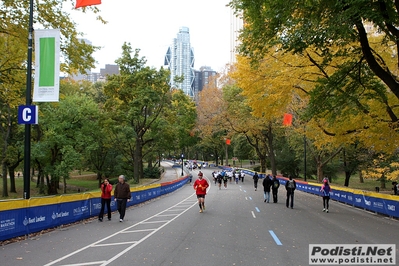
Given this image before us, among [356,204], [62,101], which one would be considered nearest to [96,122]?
[62,101]

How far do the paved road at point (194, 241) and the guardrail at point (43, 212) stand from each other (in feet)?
1.57

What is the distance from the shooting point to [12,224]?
384 inches

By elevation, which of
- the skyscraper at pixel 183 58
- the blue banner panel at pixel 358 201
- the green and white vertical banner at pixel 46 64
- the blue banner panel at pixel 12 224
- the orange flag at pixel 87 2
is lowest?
the blue banner panel at pixel 358 201

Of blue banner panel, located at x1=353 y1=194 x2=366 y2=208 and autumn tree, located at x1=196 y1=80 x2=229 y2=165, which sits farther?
autumn tree, located at x1=196 y1=80 x2=229 y2=165

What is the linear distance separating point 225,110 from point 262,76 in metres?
29.4

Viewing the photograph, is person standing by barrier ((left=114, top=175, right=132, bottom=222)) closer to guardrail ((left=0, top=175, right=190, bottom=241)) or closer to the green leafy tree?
guardrail ((left=0, top=175, right=190, bottom=241))

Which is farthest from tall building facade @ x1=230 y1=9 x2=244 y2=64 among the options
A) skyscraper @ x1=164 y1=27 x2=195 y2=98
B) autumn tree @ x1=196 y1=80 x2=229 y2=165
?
skyscraper @ x1=164 y1=27 x2=195 y2=98

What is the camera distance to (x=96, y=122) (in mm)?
38406

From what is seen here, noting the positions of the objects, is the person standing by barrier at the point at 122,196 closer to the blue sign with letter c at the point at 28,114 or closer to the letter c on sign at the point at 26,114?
the blue sign with letter c at the point at 28,114

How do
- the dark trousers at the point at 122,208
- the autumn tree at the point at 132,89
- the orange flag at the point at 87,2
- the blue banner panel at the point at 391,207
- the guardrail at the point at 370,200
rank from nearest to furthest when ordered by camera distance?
the orange flag at the point at 87,2
the dark trousers at the point at 122,208
the blue banner panel at the point at 391,207
the guardrail at the point at 370,200
the autumn tree at the point at 132,89

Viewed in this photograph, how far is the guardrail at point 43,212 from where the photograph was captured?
31.5ft

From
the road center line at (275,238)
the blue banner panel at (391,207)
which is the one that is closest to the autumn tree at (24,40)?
the road center line at (275,238)

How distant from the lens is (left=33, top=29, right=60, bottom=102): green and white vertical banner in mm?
11734

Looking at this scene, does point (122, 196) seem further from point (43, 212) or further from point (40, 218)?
point (40, 218)
